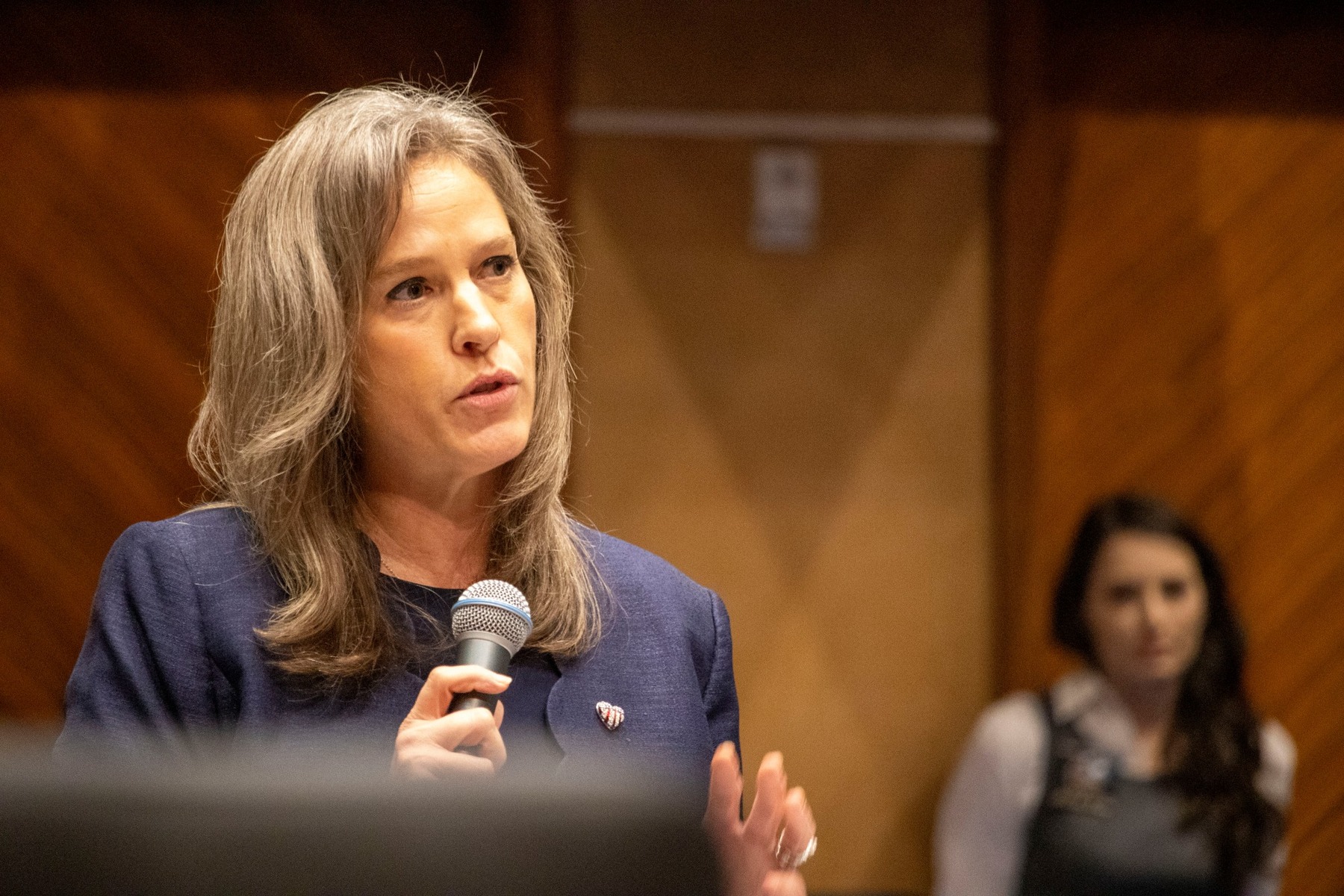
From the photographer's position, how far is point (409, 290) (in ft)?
4.47

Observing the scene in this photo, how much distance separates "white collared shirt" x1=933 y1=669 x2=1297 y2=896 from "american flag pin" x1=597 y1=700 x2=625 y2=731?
1903 millimetres

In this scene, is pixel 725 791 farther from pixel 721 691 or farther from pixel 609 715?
pixel 721 691

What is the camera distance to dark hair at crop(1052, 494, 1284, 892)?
2.89 m

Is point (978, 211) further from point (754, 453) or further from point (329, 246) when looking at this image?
point (329, 246)

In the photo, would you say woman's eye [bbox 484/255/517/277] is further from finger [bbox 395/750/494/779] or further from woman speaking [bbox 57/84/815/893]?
finger [bbox 395/750/494/779]

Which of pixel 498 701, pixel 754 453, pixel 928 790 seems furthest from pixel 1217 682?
pixel 498 701

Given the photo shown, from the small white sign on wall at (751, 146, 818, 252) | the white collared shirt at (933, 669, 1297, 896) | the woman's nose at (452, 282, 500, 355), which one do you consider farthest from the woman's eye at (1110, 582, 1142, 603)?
the woman's nose at (452, 282, 500, 355)

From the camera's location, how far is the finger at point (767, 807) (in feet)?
4.02

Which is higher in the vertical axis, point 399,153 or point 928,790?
point 399,153

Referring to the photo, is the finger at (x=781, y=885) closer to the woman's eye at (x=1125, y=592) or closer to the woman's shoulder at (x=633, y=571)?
the woman's shoulder at (x=633, y=571)

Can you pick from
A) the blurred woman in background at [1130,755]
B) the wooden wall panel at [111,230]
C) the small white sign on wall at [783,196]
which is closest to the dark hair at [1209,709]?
the blurred woman in background at [1130,755]

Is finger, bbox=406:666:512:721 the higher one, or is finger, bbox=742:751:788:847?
finger, bbox=406:666:512:721

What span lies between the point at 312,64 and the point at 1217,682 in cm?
265

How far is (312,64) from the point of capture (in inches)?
139
